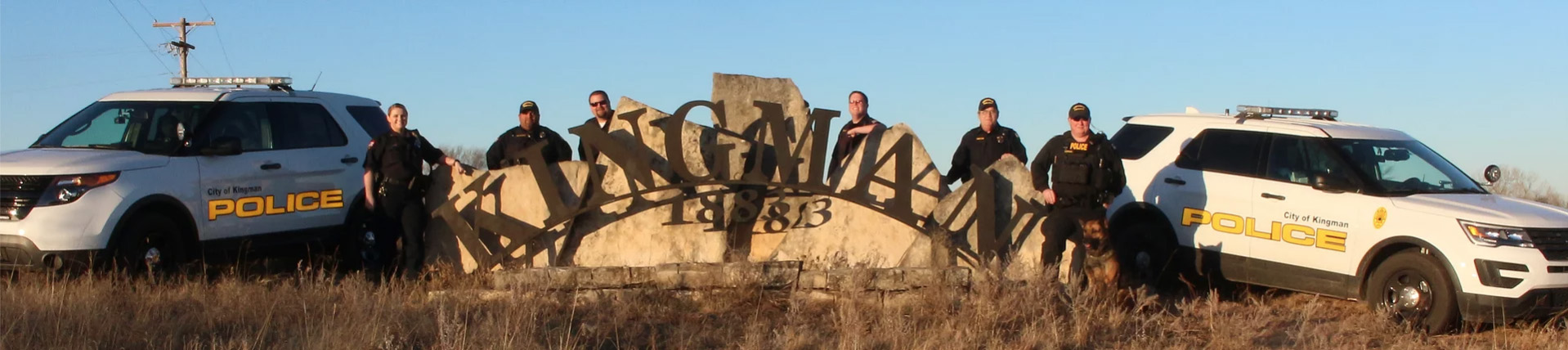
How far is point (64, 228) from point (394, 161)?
2.26 metres

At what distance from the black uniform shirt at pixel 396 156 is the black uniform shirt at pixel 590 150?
122cm

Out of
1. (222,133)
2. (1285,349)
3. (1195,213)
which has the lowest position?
(1285,349)

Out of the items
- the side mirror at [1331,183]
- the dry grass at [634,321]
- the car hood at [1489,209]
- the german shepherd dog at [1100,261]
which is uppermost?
the side mirror at [1331,183]

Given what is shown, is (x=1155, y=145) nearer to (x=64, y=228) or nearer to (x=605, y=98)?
(x=605, y=98)

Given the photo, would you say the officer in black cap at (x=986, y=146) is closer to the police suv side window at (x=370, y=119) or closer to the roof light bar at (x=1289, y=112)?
the roof light bar at (x=1289, y=112)

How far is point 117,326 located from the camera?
26.7 feet

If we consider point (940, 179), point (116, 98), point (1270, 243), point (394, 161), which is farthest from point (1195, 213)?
point (116, 98)

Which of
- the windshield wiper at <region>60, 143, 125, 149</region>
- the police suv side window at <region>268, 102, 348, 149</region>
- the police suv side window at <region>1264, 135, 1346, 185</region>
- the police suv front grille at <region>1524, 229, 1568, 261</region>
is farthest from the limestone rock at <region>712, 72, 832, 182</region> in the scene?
the police suv front grille at <region>1524, 229, 1568, 261</region>

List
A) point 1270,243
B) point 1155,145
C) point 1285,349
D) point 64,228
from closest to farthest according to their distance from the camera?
point 1285,349 < point 64,228 < point 1270,243 < point 1155,145

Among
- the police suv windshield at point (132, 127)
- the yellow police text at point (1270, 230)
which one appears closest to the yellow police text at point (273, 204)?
the police suv windshield at point (132, 127)

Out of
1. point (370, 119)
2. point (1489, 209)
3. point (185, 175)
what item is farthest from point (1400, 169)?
point (185, 175)

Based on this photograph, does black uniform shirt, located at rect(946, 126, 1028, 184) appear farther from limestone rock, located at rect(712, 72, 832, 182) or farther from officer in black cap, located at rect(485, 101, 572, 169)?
officer in black cap, located at rect(485, 101, 572, 169)

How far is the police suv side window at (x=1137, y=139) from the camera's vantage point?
11.5m

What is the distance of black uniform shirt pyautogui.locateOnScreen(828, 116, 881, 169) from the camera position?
10953 mm
